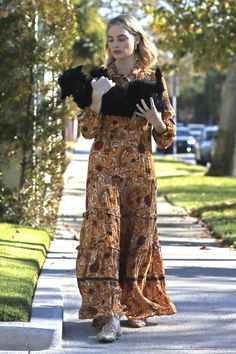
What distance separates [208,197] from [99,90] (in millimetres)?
14200

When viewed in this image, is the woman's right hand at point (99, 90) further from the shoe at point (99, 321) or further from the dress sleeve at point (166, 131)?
the shoe at point (99, 321)

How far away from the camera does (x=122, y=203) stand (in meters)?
7.72

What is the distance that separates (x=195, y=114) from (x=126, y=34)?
97.8 meters

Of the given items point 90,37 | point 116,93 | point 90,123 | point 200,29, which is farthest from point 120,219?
point 90,37

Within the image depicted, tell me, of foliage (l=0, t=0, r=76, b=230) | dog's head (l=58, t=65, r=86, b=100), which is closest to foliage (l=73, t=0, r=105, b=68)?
foliage (l=0, t=0, r=76, b=230)

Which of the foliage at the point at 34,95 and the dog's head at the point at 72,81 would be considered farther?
the foliage at the point at 34,95

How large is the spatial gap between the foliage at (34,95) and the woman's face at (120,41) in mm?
5871

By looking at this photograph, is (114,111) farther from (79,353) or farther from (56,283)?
(56,283)

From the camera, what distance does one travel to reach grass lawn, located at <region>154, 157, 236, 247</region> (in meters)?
15.7

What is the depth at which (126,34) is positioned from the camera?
7691 millimetres

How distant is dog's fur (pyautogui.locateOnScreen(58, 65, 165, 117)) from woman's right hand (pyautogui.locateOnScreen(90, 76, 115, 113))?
26 mm

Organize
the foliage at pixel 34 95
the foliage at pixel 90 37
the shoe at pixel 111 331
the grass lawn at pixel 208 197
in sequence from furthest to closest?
1. the foliage at pixel 90 37
2. the grass lawn at pixel 208 197
3. the foliage at pixel 34 95
4. the shoe at pixel 111 331

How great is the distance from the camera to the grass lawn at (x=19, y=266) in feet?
25.8

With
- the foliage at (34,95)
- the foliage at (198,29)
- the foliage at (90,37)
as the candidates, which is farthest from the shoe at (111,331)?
the foliage at (90,37)
